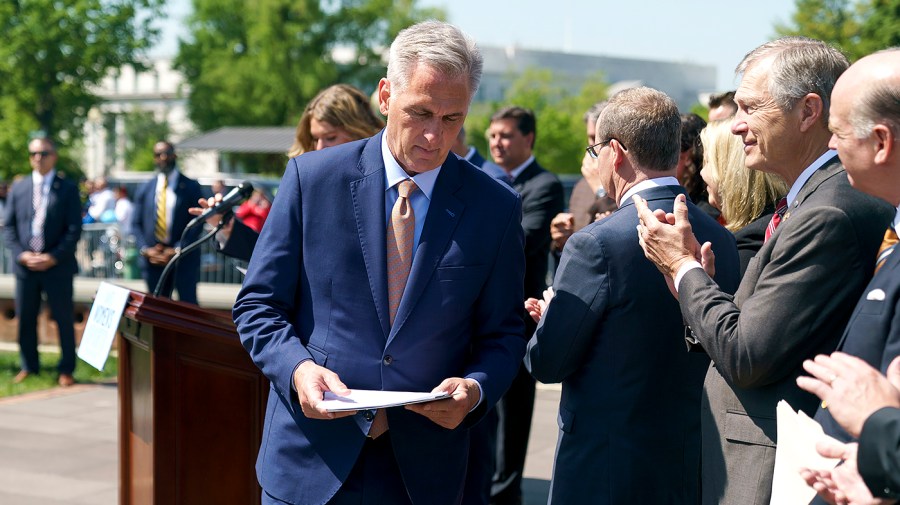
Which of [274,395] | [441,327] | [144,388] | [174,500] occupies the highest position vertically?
[441,327]

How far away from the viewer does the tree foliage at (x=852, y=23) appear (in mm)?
31159

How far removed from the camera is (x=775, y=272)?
102 inches

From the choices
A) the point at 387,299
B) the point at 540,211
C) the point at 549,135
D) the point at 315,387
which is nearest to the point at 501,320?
the point at 387,299

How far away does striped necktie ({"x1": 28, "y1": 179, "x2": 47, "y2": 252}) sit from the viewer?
9438mm

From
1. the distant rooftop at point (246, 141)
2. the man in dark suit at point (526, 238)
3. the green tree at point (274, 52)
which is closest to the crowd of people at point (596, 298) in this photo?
the man in dark suit at point (526, 238)

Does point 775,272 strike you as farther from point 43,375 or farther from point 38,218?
point 43,375

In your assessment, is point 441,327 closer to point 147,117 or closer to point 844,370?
point 844,370

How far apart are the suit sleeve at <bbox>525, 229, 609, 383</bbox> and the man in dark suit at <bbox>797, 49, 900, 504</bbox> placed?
3.03 feet

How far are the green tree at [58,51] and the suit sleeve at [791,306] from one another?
1392 inches

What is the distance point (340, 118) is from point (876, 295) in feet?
9.19

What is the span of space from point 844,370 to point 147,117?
2951 inches

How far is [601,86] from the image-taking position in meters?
80.8

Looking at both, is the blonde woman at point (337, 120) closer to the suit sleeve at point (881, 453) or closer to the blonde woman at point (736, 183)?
the blonde woman at point (736, 183)

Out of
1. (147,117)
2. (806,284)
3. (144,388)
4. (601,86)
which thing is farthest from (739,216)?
(601,86)
